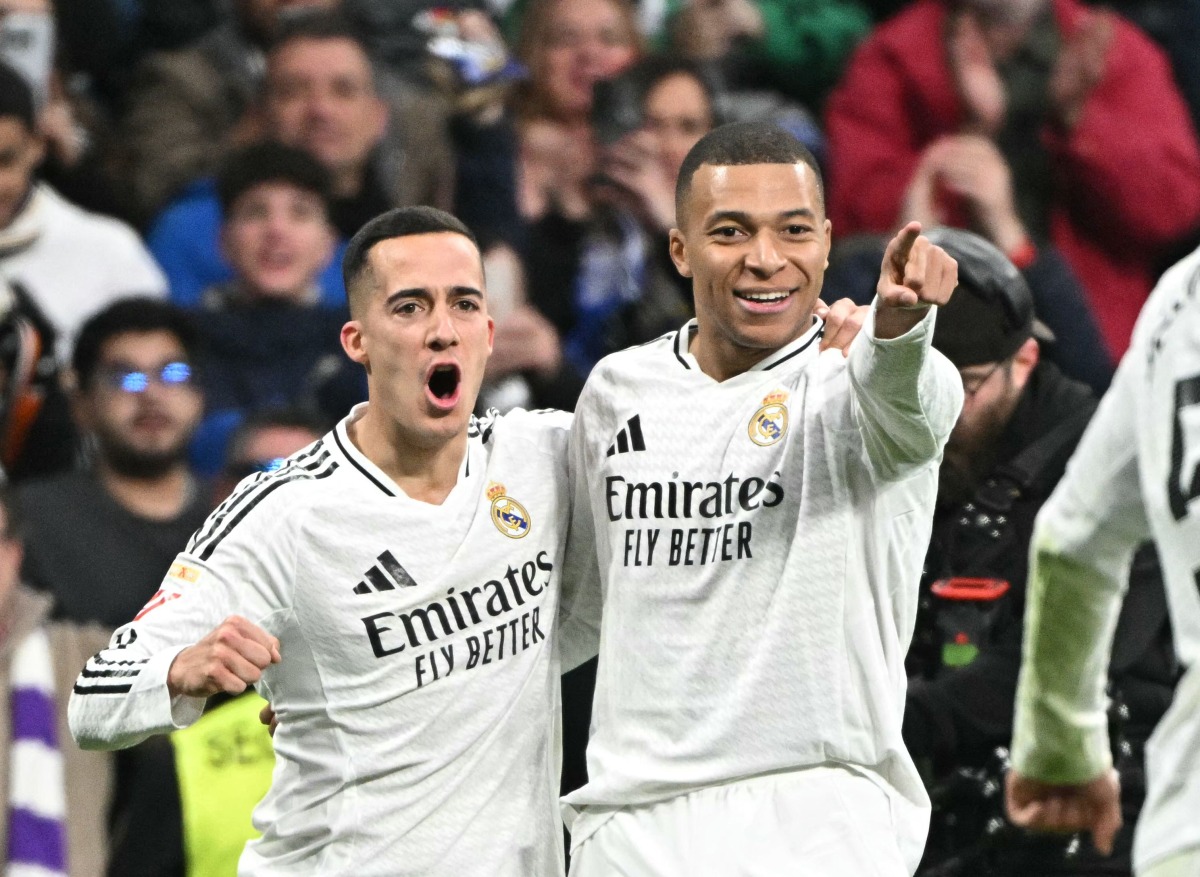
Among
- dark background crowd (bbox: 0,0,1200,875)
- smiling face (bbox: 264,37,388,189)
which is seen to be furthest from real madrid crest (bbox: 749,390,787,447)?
smiling face (bbox: 264,37,388,189)

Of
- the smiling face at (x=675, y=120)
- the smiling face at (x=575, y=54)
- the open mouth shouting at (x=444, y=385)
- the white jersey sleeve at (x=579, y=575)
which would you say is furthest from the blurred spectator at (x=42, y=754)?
the smiling face at (x=575, y=54)

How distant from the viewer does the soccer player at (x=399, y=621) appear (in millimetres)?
4074

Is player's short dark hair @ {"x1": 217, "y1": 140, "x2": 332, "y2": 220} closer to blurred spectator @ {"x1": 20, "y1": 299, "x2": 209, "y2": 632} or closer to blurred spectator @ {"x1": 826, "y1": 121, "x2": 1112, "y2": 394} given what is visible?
blurred spectator @ {"x1": 20, "y1": 299, "x2": 209, "y2": 632}

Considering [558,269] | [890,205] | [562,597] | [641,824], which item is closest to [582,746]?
[562,597]

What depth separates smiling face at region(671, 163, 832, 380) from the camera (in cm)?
393

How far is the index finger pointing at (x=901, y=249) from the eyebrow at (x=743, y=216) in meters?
0.43

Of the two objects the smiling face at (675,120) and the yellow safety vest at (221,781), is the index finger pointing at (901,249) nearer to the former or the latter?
the yellow safety vest at (221,781)

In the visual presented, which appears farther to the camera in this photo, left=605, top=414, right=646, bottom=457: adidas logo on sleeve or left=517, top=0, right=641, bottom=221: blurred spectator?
left=517, top=0, right=641, bottom=221: blurred spectator

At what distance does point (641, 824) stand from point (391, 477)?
827 millimetres

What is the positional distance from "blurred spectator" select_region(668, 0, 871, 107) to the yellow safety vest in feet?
12.4

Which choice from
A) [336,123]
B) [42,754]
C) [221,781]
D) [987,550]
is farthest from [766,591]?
[336,123]

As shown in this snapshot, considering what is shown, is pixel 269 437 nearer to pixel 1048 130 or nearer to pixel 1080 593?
pixel 1048 130

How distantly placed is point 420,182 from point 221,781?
2833 millimetres

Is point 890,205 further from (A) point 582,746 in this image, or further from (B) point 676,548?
(B) point 676,548
